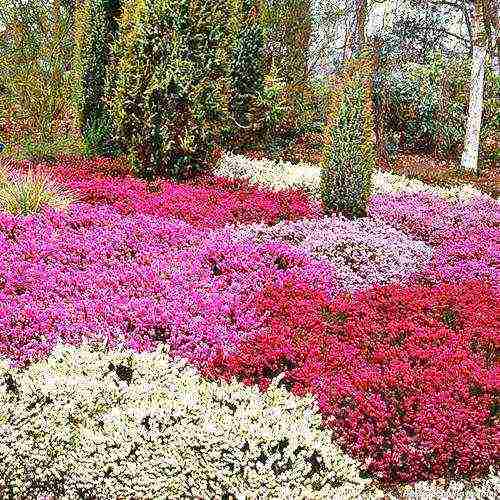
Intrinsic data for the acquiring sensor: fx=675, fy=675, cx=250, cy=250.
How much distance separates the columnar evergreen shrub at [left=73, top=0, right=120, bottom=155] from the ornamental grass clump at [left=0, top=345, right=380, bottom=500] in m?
9.12

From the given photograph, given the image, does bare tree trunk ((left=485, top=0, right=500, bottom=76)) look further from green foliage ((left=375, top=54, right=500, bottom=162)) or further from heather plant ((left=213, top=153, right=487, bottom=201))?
green foliage ((left=375, top=54, right=500, bottom=162))

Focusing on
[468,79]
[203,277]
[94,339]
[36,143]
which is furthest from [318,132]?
[94,339]

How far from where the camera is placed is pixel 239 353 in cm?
519

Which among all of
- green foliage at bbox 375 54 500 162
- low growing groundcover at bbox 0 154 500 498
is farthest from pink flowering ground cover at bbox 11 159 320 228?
green foliage at bbox 375 54 500 162

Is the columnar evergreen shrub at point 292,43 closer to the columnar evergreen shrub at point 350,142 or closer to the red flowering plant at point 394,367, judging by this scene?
the columnar evergreen shrub at point 350,142

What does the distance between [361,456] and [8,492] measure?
81.1 inches

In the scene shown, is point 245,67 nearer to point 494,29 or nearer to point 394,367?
point 394,367

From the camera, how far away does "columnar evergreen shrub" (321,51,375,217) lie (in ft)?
29.3

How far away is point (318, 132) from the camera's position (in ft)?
61.9

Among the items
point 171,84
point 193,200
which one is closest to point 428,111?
point 171,84

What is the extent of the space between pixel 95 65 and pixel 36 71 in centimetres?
111

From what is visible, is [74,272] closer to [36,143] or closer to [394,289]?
[394,289]

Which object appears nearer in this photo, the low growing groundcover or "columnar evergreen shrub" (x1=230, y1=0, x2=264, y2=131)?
the low growing groundcover

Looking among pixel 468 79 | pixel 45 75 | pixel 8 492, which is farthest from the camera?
pixel 468 79
